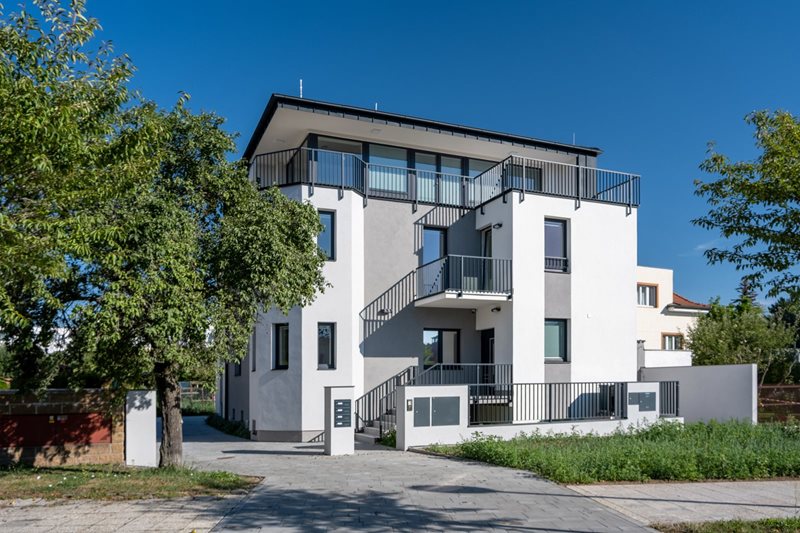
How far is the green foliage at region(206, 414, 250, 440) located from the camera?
20344mm

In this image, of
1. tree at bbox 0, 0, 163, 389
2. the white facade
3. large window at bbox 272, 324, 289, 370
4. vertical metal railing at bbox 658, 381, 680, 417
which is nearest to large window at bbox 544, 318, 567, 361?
the white facade

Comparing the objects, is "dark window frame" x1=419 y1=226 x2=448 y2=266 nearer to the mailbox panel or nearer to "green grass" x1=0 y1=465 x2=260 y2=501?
the mailbox panel

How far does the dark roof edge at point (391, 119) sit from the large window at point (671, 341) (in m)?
16.5

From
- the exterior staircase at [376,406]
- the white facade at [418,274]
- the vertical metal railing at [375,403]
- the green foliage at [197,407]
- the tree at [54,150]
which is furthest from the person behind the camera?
the green foliage at [197,407]

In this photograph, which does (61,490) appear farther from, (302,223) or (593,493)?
(593,493)

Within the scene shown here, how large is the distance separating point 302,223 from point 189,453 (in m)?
6.67

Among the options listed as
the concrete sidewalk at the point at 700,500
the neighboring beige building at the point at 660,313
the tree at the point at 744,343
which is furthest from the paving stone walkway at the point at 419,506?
the neighboring beige building at the point at 660,313

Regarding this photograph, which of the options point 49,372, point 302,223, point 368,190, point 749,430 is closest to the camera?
point 49,372

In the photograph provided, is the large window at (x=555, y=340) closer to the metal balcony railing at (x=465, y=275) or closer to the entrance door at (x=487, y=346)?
the entrance door at (x=487, y=346)

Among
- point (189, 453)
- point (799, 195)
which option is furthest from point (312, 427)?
point (799, 195)

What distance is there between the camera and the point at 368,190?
21156 mm

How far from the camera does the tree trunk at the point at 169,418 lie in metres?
12.5

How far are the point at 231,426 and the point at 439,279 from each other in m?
8.13

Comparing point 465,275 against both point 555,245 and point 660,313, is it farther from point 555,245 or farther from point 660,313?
point 660,313
